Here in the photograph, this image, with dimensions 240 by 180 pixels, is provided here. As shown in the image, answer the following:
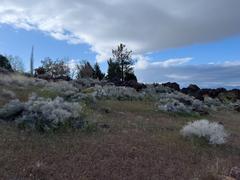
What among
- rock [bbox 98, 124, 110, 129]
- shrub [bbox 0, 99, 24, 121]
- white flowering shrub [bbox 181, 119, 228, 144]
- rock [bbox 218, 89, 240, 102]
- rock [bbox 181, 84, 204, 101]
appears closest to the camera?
white flowering shrub [bbox 181, 119, 228, 144]

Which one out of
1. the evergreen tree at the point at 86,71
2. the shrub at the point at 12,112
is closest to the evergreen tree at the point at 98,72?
the evergreen tree at the point at 86,71

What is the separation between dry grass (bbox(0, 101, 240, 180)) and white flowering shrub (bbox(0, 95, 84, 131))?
1.13ft

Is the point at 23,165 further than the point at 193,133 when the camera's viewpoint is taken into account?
No

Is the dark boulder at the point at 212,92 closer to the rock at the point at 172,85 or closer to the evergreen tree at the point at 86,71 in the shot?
the rock at the point at 172,85

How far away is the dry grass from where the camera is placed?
644 centimetres

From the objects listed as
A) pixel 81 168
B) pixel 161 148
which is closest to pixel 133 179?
pixel 81 168

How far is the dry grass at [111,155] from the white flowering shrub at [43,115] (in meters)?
0.34

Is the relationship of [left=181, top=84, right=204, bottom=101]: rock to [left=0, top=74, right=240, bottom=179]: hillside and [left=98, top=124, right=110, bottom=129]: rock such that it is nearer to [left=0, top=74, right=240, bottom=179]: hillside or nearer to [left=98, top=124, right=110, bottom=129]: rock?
[left=0, top=74, right=240, bottom=179]: hillside

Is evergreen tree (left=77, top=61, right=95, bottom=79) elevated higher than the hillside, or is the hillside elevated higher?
evergreen tree (left=77, top=61, right=95, bottom=79)

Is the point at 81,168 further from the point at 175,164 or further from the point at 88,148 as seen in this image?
the point at 175,164

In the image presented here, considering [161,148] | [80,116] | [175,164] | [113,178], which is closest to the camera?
[113,178]

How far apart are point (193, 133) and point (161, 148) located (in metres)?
1.41

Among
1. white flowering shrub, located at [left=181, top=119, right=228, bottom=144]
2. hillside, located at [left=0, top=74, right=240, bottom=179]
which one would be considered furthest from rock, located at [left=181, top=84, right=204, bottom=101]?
white flowering shrub, located at [left=181, top=119, right=228, bottom=144]

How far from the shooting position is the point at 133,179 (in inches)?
251
